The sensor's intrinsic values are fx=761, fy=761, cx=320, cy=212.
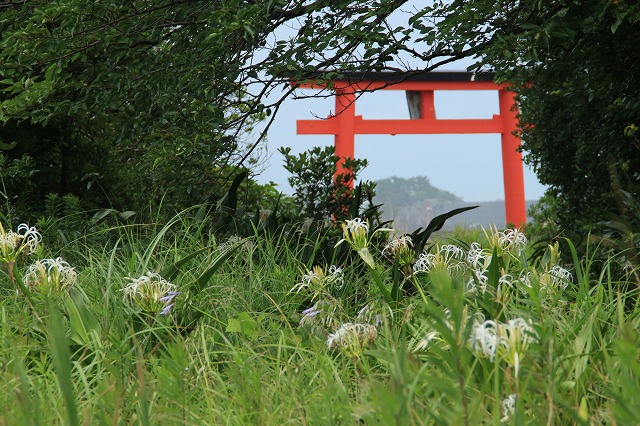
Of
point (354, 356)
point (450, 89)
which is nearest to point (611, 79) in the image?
point (354, 356)

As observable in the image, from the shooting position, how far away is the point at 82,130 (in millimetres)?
7652

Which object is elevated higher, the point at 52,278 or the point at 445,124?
the point at 445,124

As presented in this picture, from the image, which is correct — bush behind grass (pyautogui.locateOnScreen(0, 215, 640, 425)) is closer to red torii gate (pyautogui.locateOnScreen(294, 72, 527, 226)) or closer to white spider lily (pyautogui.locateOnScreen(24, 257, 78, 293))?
white spider lily (pyautogui.locateOnScreen(24, 257, 78, 293))

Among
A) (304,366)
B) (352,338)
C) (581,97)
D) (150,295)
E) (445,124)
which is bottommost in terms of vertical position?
(304,366)

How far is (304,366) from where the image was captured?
2.63 meters

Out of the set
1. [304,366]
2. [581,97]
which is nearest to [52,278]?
[304,366]

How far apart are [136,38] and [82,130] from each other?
2.70 meters

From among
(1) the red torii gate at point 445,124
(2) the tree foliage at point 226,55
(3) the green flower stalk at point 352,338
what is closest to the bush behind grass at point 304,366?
(3) the green flower stalk at point 352,338

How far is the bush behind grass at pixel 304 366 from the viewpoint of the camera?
1.60 m

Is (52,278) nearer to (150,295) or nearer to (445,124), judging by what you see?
(150,295)

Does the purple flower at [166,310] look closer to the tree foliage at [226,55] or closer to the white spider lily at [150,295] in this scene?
the white spider lily at [150,295]

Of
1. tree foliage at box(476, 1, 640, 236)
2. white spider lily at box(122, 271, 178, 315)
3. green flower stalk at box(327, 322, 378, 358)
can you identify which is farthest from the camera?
tree foliage at box(476, 1, 640, 236)

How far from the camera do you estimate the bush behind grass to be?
1596mm

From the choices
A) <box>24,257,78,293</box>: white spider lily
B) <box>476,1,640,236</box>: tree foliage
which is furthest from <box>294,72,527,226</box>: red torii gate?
<box>24,257,78,293</box>: white spider lily
